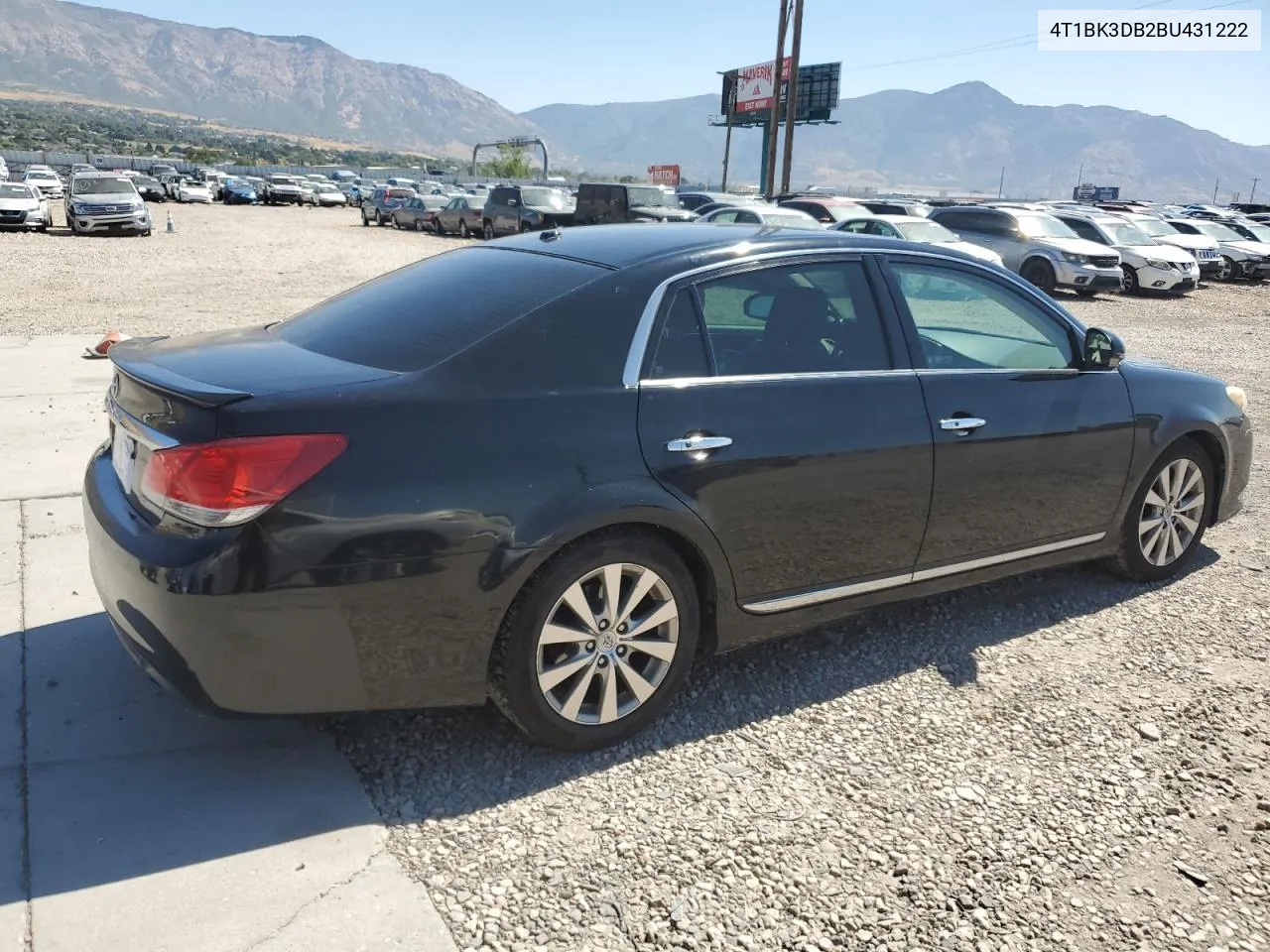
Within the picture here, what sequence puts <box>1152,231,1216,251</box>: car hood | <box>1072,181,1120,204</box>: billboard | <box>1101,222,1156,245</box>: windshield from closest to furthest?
1. <box>1101,222,1156,245</box>: windshield
2. <box>1152,231,1216,251</box>: car hood
3. <box>1072,181,1120,204</box>: billboard

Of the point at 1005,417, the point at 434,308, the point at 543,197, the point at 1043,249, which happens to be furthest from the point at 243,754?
the point at 543,197

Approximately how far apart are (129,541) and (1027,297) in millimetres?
3640

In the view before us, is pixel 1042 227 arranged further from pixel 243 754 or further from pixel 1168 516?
pixel 243 754

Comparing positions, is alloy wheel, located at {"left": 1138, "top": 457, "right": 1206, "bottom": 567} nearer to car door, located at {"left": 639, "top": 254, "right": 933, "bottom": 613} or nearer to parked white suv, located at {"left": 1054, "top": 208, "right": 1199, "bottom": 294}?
car door, located at {"left": 639, "top": 254, "right": 933, "bottom": 613}

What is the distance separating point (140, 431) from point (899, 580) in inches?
106

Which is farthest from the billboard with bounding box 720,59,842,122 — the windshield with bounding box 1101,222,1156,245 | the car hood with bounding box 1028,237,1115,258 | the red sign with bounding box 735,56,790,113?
the car hood with bounding box 1028,237,1115,258

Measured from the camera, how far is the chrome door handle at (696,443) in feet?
10.6

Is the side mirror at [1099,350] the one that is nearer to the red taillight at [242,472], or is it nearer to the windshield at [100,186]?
the red taillight at [242,472]

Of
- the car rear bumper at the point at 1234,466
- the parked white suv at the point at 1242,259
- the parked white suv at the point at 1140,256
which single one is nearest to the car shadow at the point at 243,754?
the car rear bumper at the point at 1234,466

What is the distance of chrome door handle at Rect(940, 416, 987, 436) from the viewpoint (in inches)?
153

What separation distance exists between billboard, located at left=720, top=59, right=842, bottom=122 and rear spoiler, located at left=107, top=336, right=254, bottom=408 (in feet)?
214

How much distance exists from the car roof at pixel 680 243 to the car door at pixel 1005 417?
0.79 feet

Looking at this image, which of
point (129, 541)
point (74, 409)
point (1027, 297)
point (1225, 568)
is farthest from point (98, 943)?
point (74, 409)

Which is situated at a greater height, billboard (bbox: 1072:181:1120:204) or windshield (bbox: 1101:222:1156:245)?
billboard (bbox: 1072:181:1120:204)
